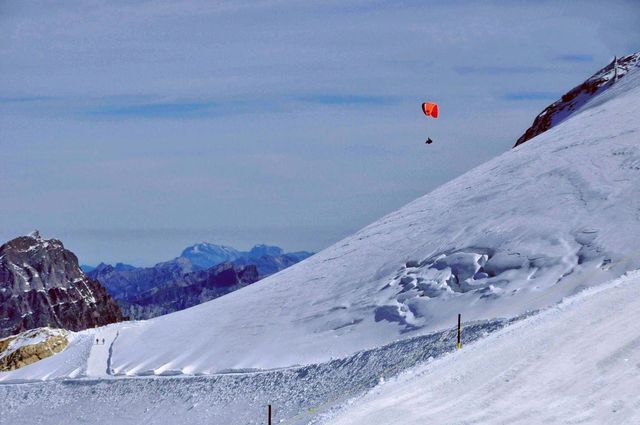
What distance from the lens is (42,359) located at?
4384cm

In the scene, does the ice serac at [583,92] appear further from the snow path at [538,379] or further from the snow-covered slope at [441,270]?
the snow path at [538,379]

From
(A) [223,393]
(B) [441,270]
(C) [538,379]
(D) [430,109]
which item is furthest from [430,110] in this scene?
(C) [538,379]

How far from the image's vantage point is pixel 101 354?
41.5m

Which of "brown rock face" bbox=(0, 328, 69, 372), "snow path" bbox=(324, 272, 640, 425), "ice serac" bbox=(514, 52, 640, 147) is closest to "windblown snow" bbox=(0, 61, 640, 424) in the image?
"snow path" bbox=(324, 272, 640, 425)

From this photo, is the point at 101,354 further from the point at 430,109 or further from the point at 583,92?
the point at 583,92

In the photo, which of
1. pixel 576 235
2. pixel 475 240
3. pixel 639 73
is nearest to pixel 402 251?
pixel 475 240

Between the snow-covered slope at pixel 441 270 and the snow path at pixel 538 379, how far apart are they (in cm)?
510

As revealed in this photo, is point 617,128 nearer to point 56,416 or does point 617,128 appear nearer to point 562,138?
point 562,138

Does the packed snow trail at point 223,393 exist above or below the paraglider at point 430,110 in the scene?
below

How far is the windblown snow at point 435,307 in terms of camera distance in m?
20.4

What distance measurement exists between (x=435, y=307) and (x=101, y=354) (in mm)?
17267

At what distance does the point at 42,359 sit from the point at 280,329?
558 inches

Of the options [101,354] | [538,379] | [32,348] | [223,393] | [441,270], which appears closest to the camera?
[538,379]

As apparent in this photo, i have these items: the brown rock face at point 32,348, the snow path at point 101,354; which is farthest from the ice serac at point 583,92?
the brown rock face at point 32,348
